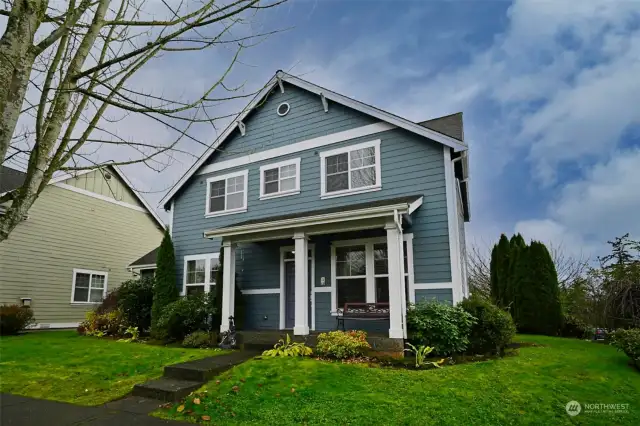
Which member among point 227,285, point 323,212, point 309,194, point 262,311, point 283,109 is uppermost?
point 283,109

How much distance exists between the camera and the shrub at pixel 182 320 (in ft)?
40.7

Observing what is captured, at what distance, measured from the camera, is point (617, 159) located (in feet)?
37.7

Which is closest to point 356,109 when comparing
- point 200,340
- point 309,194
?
point 309,194

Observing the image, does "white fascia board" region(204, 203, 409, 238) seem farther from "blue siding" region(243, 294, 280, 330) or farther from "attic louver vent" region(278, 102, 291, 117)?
"attic louver vent" region(278, 102, 291, 117)

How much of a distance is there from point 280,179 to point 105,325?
28.3ft

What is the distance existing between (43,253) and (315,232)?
1380 centimetres

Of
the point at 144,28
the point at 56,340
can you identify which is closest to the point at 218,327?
the point at 56,340

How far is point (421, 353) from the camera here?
841cm

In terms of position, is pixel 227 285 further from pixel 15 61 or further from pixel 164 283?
pixel 15 61

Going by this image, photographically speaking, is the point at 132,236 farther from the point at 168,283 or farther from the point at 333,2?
the point at 333,2

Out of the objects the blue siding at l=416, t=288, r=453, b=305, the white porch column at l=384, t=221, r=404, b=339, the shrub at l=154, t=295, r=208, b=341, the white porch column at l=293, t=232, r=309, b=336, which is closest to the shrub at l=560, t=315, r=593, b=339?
the blue siding at l=416, t=288, r=453, b=305

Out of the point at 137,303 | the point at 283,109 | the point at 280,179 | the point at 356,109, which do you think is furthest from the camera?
the point at 137,303

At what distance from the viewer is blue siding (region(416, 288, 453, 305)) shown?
984cm

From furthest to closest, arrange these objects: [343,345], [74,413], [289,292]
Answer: [289,292], [343,345], [74,413]
